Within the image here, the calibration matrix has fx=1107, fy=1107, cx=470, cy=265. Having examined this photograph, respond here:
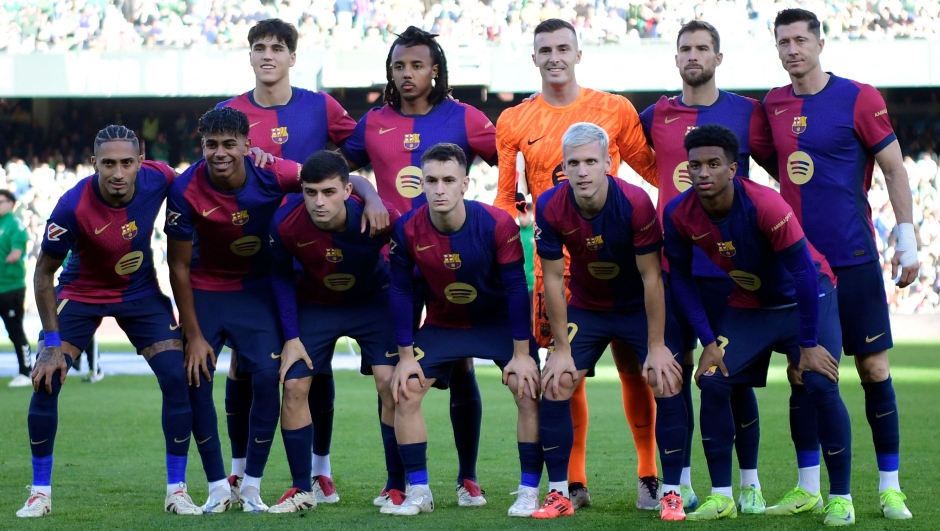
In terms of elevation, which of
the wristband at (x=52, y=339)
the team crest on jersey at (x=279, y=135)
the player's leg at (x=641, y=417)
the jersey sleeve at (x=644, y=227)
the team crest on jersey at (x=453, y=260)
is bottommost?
the player's leg at (x=641, y=417)

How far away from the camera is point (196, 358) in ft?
18.8

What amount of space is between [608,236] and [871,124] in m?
1.42

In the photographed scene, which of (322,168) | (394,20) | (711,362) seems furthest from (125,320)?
(394,20)

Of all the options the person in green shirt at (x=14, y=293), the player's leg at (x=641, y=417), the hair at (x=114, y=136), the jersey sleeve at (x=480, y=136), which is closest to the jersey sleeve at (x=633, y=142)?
the jersey sleeve at (x=480, y=136)

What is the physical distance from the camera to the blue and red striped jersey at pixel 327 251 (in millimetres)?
5707

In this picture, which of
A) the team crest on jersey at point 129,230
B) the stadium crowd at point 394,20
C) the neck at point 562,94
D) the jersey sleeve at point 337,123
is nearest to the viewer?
the team crest on jersey at point 129,230

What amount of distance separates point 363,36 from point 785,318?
19.4 meters

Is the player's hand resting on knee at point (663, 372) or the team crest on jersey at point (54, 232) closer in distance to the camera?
the player's hand resting on knee at point (663, 372)

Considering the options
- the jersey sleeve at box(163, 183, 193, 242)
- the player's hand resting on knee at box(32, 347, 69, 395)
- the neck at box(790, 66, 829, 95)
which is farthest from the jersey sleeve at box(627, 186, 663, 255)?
the player's hand resting on knee at box(32, 347, 69, 395)

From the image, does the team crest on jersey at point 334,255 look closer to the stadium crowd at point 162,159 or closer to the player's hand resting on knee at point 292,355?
the player's hand resting on knee at point 292,355

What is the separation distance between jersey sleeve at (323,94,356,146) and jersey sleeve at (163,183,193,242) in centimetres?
108

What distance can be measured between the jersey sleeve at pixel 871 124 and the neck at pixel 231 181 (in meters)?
3.11

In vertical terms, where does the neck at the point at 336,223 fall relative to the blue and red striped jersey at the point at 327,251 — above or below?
above

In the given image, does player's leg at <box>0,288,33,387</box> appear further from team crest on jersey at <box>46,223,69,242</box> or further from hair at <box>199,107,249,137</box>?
hair at <box>199,107,249,137</box>
